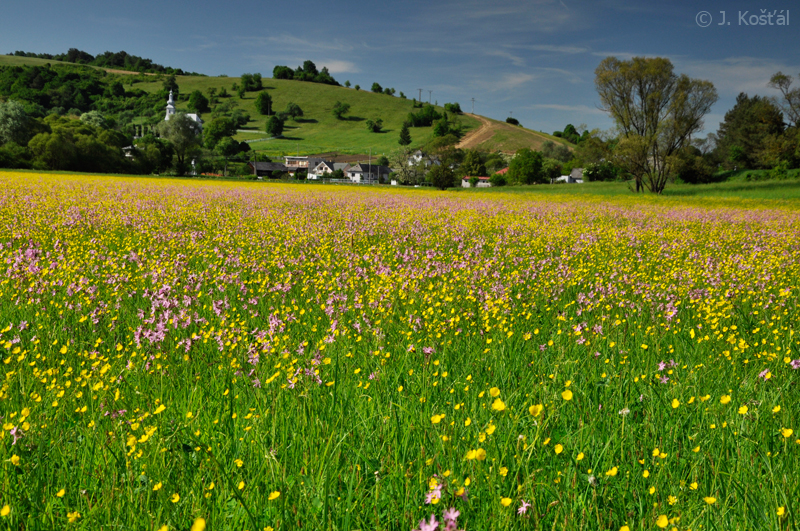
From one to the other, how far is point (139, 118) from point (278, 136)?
5972 centimetres

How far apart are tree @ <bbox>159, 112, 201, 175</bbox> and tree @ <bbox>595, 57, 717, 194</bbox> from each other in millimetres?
85227

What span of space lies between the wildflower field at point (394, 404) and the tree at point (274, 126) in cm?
20308

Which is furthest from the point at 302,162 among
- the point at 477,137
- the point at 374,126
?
the point at 477,137

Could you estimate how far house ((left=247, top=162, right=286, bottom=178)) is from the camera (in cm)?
14412

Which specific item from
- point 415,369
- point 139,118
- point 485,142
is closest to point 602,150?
point 415,369

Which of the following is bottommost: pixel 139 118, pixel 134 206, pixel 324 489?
pixel 324 489

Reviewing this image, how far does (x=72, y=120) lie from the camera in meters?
76.4

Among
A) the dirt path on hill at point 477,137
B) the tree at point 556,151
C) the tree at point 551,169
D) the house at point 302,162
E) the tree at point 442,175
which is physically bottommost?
the tree at point 442,175

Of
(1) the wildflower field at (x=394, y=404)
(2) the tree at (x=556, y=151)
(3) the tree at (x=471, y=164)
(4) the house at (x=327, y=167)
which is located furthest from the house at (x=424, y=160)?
(1) the wildflower field at (x=394, y=404)

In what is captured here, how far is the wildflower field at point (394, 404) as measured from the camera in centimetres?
213

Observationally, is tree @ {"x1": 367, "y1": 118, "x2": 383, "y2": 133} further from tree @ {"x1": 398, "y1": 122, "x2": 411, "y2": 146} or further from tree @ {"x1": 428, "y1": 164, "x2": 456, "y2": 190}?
tree @ {"x1": 428, "y1": 164, "x2": 456, "y2": 190}

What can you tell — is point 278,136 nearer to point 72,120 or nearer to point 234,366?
point 72,120

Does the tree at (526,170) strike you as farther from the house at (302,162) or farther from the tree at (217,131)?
the tree at (217,131)

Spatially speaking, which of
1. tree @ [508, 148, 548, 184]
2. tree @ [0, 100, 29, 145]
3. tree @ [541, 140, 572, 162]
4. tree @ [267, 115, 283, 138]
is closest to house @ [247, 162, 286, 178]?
tree @ [267, 115, 283, 138]
